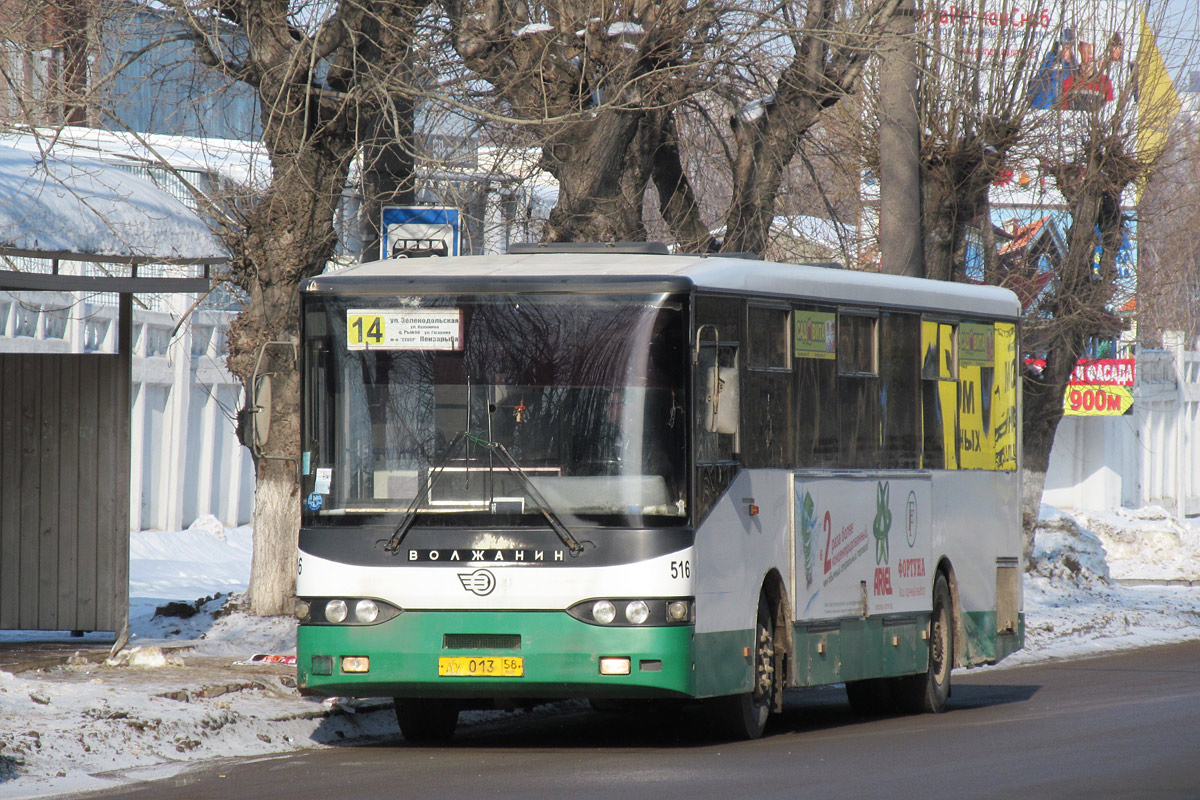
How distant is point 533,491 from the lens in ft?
34.0

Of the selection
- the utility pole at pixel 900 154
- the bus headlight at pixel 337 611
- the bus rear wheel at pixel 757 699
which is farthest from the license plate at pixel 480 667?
the utility pole at pixel 900 154

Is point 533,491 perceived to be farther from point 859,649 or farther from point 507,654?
point 859,649

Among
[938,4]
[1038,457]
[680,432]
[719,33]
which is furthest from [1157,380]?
[680,432]

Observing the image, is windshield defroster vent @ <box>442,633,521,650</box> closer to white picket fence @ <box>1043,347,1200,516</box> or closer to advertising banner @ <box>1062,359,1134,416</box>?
advertising banner @ <box>1062,359,1134,416</box>

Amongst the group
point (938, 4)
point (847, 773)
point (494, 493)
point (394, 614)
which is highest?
point (938, 4)

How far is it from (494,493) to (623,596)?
933 millimetres

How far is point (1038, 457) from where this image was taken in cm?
2550

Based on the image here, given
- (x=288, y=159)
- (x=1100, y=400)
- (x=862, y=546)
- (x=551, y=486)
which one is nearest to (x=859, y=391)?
(x=862, y=546)

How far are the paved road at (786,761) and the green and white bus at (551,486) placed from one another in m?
0.42

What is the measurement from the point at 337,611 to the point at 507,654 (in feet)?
3.39

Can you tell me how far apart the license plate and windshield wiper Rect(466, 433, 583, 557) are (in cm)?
70

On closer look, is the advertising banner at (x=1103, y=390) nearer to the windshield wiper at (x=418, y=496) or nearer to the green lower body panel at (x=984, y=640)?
the green lower body panel at (x=984, y=640)

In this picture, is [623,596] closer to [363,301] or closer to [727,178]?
[363,301]

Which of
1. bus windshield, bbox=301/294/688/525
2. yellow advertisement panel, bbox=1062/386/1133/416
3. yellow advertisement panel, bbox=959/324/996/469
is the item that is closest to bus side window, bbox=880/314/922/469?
yellow advertisement panel, bbox=959/324/996/469
